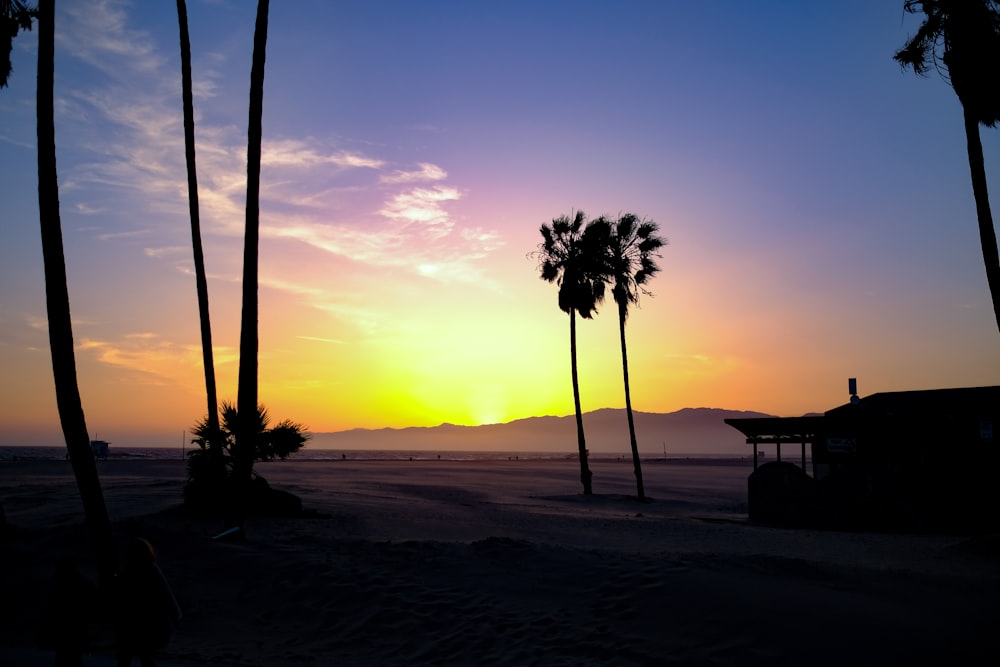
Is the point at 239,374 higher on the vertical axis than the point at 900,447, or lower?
higher

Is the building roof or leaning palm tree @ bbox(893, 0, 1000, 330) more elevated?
leaning palm tree @ bbox(893, 0, 1000, 330)

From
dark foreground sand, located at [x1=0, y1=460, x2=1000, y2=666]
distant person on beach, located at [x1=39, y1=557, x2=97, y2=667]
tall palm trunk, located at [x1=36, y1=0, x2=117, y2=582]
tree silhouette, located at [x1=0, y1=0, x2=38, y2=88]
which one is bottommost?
dark foreground sand, located at [x1=0, y1=460, x2=1000, y2=666]

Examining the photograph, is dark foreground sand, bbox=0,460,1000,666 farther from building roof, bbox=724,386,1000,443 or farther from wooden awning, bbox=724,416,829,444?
wooden awning, bbox=724,416,829,444

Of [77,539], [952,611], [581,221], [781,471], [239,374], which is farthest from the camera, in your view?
[581,221]

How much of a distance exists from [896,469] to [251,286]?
19.4 metres

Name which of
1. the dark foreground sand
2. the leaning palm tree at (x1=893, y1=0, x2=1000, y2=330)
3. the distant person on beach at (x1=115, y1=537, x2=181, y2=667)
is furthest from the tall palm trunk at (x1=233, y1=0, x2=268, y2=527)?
the leaning palm tree at (x1=893, y1=0, x2=1000, y2=330)

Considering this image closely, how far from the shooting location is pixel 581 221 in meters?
39.5

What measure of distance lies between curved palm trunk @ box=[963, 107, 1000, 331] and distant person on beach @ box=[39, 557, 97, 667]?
16.0 m

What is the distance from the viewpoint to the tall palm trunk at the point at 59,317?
36.1ft

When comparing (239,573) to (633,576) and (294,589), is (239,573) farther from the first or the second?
(633,576)

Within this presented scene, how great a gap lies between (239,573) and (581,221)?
2966cm

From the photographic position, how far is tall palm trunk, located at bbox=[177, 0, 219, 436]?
1812 centimetres

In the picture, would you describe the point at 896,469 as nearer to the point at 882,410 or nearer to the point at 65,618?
the point at 882,410

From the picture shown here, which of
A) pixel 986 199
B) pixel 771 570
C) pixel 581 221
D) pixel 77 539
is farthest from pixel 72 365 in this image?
pixel 581 221
